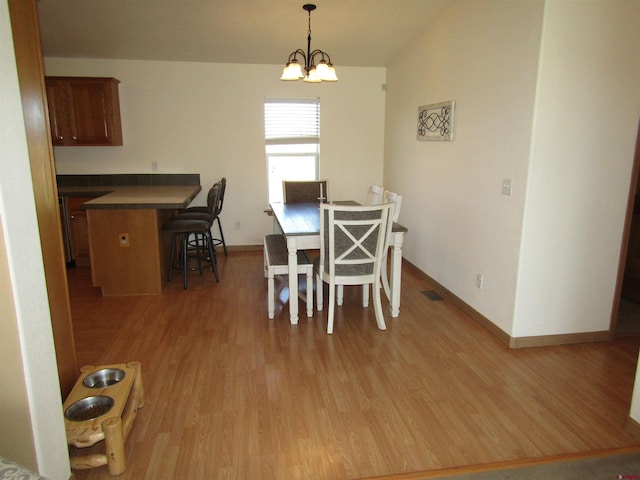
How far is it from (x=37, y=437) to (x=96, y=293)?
2.92 m

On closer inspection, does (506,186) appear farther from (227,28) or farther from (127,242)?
(127,242)

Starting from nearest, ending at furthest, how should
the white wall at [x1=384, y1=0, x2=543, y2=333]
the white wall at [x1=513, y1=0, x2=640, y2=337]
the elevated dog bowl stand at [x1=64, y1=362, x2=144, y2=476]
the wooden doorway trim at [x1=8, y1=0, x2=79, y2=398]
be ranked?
the wooden doorway trim at [x1=8, y1=0, x2=79, y2=398] → the elevated dog bowl stand at [x1=64, y1=362, x2=144, y2=476] → the white wall at [x1=513, y1=0, x2=640, y2=337] → the white wall at [x1=384, y1=0, x2=543, y2=333]

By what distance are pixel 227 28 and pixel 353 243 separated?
8.80 ft

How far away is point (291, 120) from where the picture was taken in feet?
18.8

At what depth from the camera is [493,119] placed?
329 centimetres

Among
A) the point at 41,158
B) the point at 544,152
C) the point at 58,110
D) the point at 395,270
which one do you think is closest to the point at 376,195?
the point at 395,270

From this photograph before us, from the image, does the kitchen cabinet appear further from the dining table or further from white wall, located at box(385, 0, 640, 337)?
white wall, located at box(385, 0, 640, 337)

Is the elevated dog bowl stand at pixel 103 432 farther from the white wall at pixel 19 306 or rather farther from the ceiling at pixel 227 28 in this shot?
the ceiling at pixel 227 28

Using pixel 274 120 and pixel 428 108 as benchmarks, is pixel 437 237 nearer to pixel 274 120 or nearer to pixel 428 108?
pixel 428 108

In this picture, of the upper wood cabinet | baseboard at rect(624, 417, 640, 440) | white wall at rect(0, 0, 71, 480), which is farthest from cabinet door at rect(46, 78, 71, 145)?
baseboard at rect(624, 417, 640, 440)

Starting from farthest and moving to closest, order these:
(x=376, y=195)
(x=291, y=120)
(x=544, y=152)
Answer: (x=291, y=120), (x=376, y=195), (x=544, y=152)

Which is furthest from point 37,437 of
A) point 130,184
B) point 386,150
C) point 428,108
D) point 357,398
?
point 386,150

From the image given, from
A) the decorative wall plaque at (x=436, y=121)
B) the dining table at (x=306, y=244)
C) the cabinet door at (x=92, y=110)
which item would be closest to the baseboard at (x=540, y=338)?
the dining table at (x=306, y=244)

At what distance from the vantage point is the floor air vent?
409 cm
